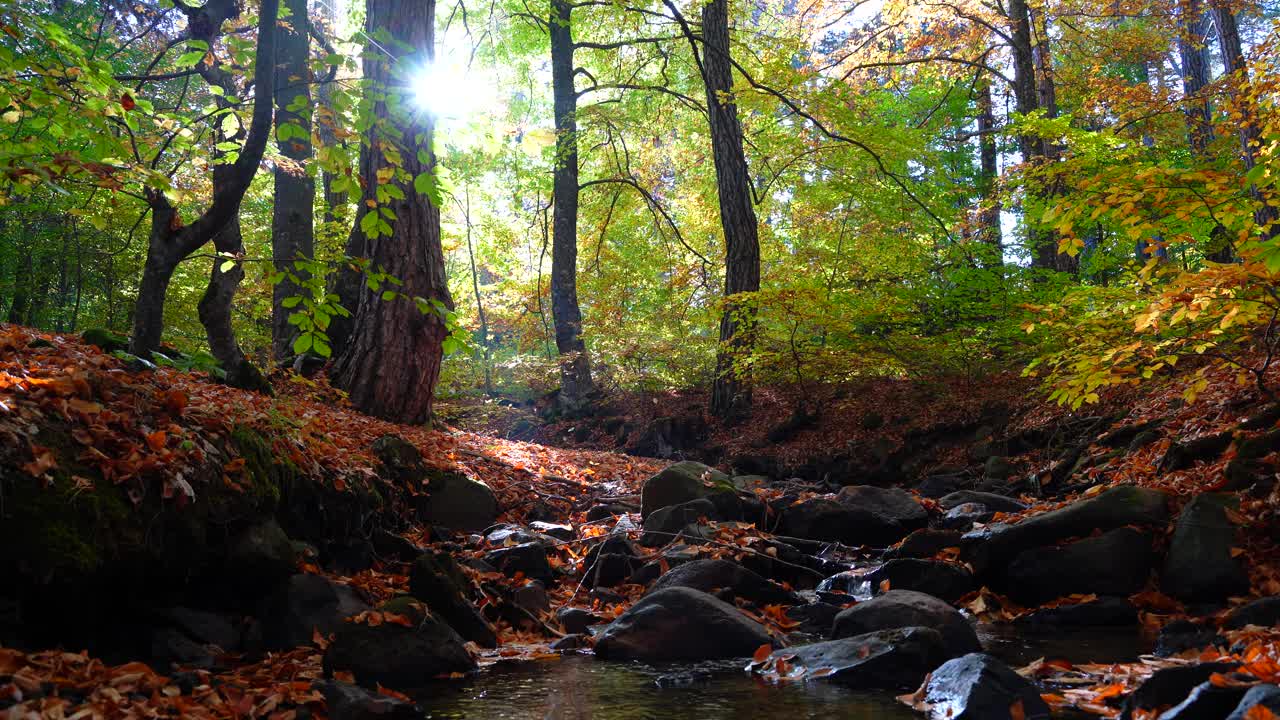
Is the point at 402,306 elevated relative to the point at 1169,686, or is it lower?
elevated

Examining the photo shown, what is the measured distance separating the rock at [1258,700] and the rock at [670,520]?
419 centimetres

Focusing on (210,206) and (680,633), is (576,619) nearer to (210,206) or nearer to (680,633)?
(680,633)

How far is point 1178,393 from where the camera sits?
7.43 meters

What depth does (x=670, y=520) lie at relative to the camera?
6.68 metres

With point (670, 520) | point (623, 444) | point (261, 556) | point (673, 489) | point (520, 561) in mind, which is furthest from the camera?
point (623, 444)

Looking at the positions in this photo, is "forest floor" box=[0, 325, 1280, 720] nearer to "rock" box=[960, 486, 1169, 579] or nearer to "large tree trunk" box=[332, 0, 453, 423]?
"rock" box=[960, 486, 1169, 579]

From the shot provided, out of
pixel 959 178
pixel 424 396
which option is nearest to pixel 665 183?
pixel 959 178

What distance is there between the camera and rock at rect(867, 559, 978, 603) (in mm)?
5477

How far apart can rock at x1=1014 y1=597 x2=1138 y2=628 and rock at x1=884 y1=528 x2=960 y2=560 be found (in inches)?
43.1

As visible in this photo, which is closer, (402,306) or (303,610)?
(303,610)

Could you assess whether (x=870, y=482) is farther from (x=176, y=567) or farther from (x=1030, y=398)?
(x=176, y=567)

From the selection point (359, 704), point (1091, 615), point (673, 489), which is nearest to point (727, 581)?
point (673, 489)

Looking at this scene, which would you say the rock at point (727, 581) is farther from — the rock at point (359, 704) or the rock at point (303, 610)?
the rock at point (359, 704)

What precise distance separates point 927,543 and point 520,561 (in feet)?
10.2
